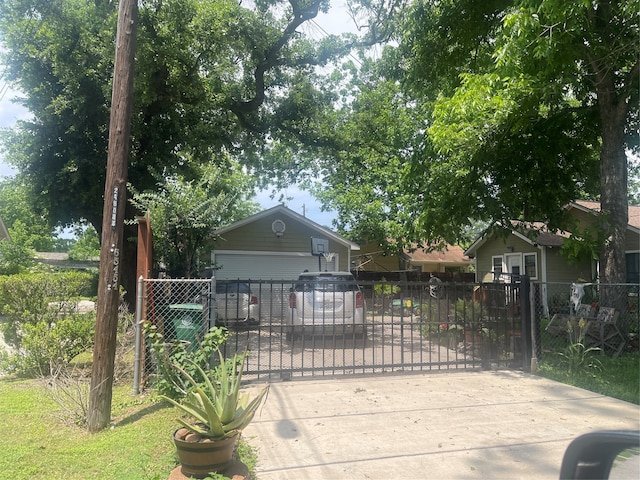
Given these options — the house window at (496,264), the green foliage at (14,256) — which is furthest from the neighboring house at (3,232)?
the house window at (496,264)

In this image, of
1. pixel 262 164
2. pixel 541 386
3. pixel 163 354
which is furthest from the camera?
pixel 262 164

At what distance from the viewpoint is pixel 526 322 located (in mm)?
7727

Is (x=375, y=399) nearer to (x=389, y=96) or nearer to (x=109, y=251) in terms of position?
(x=109, y=251)

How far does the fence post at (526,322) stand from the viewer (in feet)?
25.3

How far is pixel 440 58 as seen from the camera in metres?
10.9

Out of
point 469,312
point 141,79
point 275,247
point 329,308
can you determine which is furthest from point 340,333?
point 275,247

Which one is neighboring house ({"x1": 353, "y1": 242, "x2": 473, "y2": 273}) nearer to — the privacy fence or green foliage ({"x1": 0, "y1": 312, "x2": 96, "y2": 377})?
the privacy fence

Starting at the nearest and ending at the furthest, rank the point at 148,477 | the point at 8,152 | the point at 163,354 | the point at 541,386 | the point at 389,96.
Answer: the point at 148,477 → the point at 163,354 → the point at 541,386 → the point at 8,152 → the point at 389,96

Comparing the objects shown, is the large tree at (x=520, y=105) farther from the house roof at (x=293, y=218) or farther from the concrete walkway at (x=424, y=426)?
the house roof at (x=293, y=218)

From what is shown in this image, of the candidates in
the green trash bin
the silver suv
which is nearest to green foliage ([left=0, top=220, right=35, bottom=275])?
the silver suv

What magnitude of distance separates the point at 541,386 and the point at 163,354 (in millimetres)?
5248

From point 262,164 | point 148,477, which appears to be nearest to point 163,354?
point 148,477

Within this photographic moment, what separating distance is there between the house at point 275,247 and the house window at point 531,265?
7.31 meters

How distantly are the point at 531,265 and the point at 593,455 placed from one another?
18979mm
